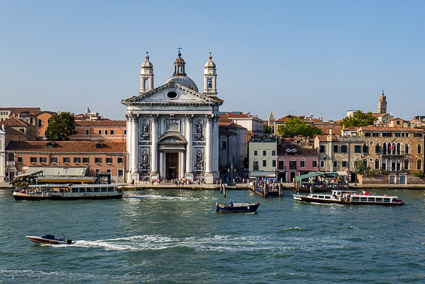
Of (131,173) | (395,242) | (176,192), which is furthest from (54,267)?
(131,173)

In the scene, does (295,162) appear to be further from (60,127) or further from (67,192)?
(60,127)

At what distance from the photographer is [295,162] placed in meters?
65.8

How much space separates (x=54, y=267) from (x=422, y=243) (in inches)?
737

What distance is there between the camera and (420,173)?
64125 millimetres

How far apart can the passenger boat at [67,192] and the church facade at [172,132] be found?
1105 cm

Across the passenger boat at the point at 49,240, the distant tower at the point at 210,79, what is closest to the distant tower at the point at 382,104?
the distant tower at the point at 210,79

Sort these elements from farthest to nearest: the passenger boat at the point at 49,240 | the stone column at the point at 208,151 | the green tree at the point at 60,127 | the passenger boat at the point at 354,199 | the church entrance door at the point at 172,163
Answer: the green tree at the point at 60,127, the church entrance door at the point at 172,163, the stone column at the point at 208,151, the passenger boat at the point at 354,199, the passenger boat at the point at 49,240

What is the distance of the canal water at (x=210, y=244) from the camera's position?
92.5ft

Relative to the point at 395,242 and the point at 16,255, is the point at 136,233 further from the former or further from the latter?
the point at 395,242

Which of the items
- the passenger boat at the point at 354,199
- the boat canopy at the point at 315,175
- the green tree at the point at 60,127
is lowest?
the passenger boat at the point at 354,199

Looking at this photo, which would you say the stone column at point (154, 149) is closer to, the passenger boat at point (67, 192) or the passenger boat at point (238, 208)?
the passenger boat at point (67, 192)

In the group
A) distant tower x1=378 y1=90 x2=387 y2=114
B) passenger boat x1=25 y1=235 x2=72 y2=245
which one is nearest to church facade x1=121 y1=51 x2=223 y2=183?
passenger boat x1=25 y1=235 x2=72 y2=245

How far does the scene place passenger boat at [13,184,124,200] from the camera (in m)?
51.0

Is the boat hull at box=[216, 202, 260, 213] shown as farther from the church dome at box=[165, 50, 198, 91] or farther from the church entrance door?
the church dome at box=[165, 50, 198, 91]
